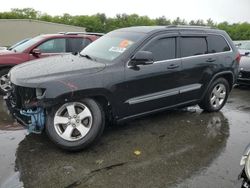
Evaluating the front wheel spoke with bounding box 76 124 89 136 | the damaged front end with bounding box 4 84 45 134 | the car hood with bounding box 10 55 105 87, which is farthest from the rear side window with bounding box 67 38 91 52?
the front wheel spoke with bounding box 76 124 89 136

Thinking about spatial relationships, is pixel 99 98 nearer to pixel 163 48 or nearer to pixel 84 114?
pixel 84 114

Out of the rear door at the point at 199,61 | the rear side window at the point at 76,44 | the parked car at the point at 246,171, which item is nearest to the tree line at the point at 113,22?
the rear side window at the point at 76,44

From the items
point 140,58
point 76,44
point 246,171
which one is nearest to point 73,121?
point 140,58

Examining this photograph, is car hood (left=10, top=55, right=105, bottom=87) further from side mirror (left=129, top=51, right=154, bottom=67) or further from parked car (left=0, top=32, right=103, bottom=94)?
parked car (left=0, top=32, right=103, bottom=94)

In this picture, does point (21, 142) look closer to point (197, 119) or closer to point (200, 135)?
point (200, 135)

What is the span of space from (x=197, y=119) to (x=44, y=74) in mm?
3213

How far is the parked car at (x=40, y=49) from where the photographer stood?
8.47 meters

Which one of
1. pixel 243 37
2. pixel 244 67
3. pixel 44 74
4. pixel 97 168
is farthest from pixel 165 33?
pixel 243 37

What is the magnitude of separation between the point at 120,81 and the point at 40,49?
4.42 m

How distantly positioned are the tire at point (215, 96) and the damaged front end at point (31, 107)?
343 centimetres

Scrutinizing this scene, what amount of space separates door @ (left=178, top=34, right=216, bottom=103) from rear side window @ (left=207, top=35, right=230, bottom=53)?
116mm

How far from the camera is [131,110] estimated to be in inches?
212

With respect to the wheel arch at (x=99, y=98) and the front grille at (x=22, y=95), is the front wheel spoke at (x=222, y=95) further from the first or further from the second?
the front grille at (x=22, y=95)

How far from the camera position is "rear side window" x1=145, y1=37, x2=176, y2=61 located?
575 cm
